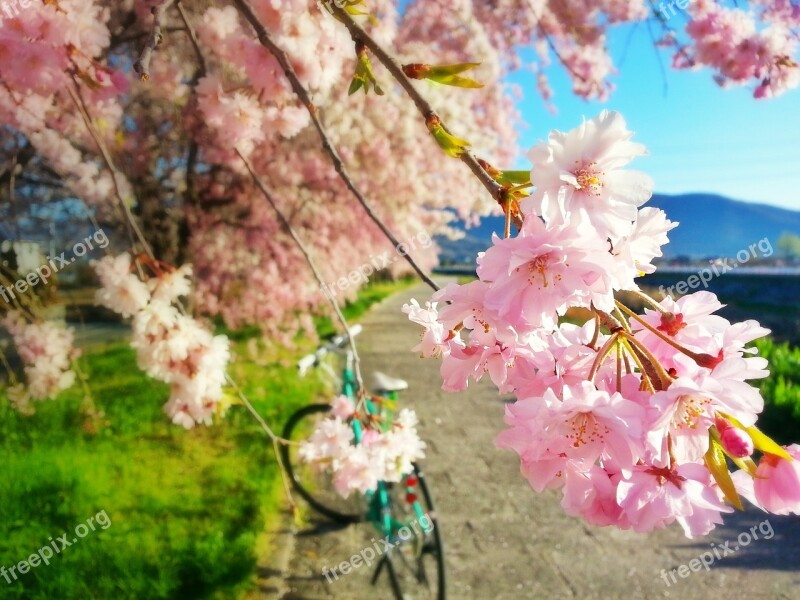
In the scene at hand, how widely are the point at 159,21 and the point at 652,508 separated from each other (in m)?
1.10

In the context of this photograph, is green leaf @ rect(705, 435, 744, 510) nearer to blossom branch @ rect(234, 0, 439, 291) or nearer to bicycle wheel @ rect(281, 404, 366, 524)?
blossom branch @ rect(234, 0, 439, 291)

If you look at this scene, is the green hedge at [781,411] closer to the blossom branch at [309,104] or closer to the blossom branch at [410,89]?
the blossom branch at [309,104]

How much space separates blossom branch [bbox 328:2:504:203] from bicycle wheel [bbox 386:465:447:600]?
7.47 feet

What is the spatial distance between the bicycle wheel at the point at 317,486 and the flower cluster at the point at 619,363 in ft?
8.95

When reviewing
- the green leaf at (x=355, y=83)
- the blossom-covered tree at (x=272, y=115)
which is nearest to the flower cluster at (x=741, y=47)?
the blossom-covered tree at (x=272, y=115)

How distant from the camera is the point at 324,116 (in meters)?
5.74

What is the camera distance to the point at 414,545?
299 centimetres

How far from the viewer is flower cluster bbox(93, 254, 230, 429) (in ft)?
6.97

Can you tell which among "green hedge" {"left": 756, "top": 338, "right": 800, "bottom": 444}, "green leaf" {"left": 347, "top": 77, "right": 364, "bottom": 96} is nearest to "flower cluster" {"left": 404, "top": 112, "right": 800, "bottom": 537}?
"green leaf" {"left": 347, "top": 77, "right": 364, "bottom": 96}

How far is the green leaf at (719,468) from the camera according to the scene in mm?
570
